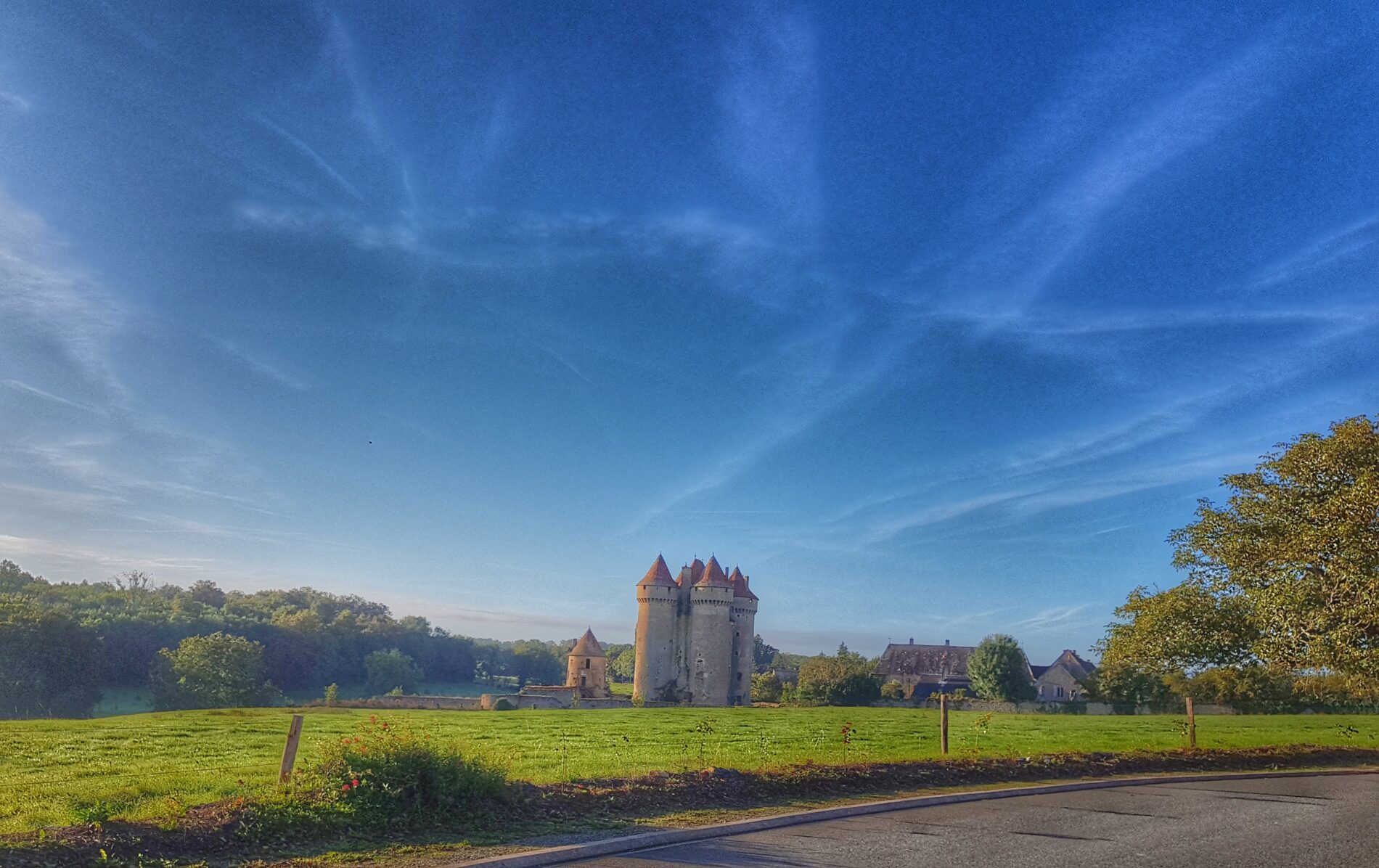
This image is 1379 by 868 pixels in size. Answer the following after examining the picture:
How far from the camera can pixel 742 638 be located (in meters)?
85.9

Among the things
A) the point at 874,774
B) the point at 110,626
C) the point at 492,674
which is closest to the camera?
the point at 874,774

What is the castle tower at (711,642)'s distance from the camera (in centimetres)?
8044

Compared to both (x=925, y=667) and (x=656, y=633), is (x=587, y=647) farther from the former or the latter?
(x=925, y=667)

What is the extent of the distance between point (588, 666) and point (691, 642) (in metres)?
11.0

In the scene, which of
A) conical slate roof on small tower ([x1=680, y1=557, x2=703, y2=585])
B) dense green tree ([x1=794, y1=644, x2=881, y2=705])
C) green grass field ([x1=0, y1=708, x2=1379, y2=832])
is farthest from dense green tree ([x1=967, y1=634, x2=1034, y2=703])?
green grass field ([x1=0, y1=708, x2=1379, y2=832])

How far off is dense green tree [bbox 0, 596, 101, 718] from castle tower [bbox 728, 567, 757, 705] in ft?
175

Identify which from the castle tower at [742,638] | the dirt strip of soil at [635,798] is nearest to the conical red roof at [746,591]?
the castle tower at [742,638]

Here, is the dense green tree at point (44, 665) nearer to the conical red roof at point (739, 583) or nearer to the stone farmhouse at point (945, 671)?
the conical red roof at point (739, 583)

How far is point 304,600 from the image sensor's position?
155 metres

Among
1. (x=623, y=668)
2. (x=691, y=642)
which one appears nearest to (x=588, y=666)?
(x=691, y=642)

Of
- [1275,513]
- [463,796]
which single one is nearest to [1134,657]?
[1275,513]

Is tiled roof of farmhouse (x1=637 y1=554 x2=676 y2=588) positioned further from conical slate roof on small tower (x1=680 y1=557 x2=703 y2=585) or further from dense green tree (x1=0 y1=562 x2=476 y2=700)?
dense green tree (x1=0 y1=562 x2=476 y2=700)

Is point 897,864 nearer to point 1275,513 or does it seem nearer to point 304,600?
point 1275,513

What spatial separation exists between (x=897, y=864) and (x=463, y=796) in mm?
5428
